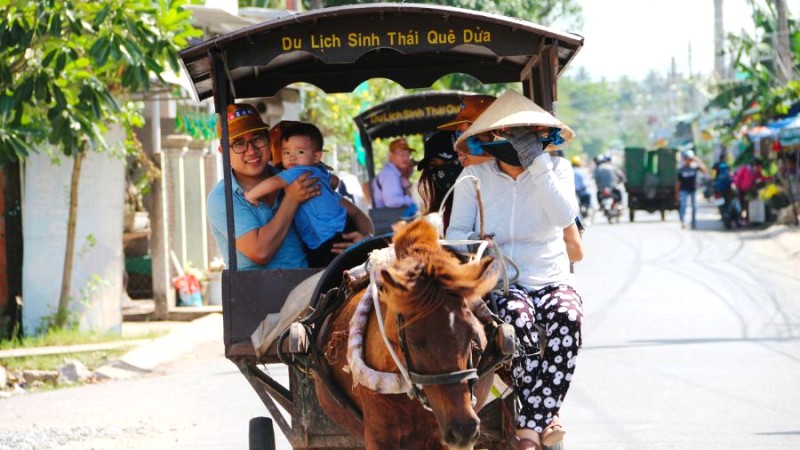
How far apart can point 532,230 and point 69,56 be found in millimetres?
6318

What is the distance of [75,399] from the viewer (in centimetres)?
1137

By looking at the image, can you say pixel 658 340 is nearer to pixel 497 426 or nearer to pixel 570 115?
pixel 497 426

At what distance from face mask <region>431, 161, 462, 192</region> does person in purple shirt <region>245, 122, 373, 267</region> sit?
1.65 ft

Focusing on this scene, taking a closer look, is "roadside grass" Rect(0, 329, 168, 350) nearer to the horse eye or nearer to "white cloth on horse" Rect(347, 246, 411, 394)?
"white cloth on horse" Rect(347, 246, 411, 394)

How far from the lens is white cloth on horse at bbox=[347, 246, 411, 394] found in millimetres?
4781

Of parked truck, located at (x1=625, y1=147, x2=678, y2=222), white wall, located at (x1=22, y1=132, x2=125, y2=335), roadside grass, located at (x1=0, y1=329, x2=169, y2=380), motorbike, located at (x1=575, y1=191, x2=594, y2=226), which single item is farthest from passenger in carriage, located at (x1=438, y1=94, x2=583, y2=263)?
parked truck, located at (x1=625, y1=147, x2=678, y2=222)

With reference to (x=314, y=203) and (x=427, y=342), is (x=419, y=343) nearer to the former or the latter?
(x=427, y=342)

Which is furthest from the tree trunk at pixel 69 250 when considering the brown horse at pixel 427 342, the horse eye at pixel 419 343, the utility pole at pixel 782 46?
the utility pole at pixel 782 46

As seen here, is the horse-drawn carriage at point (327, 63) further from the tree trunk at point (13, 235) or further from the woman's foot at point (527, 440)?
the tree trunk at point (13, 235)

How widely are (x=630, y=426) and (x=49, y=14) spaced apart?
5.77 metres

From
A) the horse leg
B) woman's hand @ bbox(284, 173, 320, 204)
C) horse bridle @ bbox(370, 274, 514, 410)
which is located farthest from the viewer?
woman's hand @ bbox(284, 173, 320, 204)

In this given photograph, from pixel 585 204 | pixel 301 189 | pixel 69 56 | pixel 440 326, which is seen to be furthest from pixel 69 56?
pixel 585 204

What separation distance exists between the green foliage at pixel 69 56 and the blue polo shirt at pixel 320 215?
4122mm

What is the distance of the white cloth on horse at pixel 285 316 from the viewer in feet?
19.3
